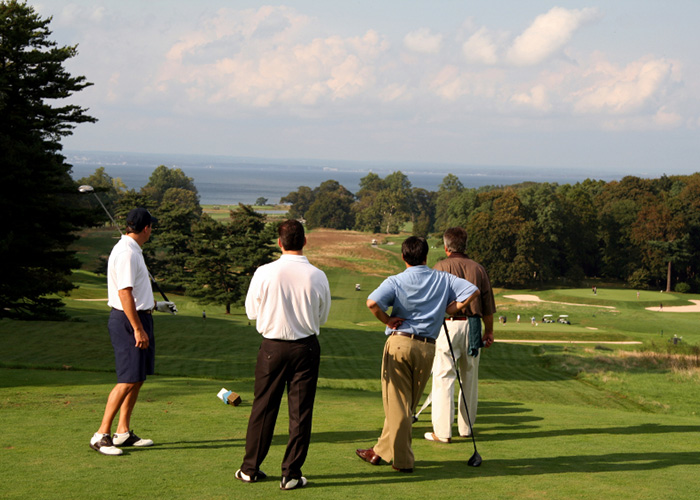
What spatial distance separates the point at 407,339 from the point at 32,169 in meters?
25.4

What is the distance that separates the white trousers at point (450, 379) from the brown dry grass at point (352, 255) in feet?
240

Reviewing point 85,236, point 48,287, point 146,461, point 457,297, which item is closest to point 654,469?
point 457,297

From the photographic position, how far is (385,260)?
300 feet

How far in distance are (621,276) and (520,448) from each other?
89.3 m

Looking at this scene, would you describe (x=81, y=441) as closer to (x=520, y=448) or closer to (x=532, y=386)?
(x=520, y=448)

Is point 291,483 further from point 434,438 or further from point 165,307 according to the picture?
point 434,438

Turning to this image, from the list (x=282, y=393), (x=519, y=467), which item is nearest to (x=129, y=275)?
(x=282, y=393)

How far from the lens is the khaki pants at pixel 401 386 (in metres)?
6.20

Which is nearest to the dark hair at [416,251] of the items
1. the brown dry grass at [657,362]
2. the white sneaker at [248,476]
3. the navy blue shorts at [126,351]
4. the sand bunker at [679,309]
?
the white sneaker at [248,476]

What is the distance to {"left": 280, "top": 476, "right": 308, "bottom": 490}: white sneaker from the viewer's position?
5.43 m

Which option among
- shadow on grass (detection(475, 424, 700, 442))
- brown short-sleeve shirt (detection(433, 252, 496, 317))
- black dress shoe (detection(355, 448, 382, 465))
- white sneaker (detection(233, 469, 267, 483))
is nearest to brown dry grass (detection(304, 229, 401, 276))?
shadow on grass (detection(475, 424, 700, 442))

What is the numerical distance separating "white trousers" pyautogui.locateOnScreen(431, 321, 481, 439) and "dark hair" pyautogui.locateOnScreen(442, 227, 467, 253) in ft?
3.01

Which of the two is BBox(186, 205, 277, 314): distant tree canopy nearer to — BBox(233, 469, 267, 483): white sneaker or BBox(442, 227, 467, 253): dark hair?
BBox(442, 227, 467, 253): dark hair

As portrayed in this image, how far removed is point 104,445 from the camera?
635cm
